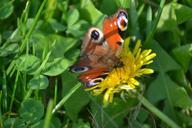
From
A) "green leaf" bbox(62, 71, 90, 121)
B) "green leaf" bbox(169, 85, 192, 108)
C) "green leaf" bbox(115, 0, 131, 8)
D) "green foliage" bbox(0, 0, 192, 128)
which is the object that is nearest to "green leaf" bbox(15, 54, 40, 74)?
"green foliage" bbox(0, 0, 192, 128)

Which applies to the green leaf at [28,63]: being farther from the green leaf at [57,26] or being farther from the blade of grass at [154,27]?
the blade of grass at [154,27]

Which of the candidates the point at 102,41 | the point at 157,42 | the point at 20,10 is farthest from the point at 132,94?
the point at 20,10

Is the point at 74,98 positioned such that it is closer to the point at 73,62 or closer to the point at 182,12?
the point at 73,62

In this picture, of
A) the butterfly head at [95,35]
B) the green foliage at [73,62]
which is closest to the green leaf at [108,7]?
the green foliage at [73,62]

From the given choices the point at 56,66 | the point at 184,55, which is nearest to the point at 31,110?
the point at 56,66

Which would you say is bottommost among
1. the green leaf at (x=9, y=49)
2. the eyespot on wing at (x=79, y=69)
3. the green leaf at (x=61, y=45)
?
the eyespot on wing at (x=79, y=69)

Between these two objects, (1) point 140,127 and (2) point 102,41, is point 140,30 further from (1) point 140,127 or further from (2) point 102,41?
(1) point 140,127
